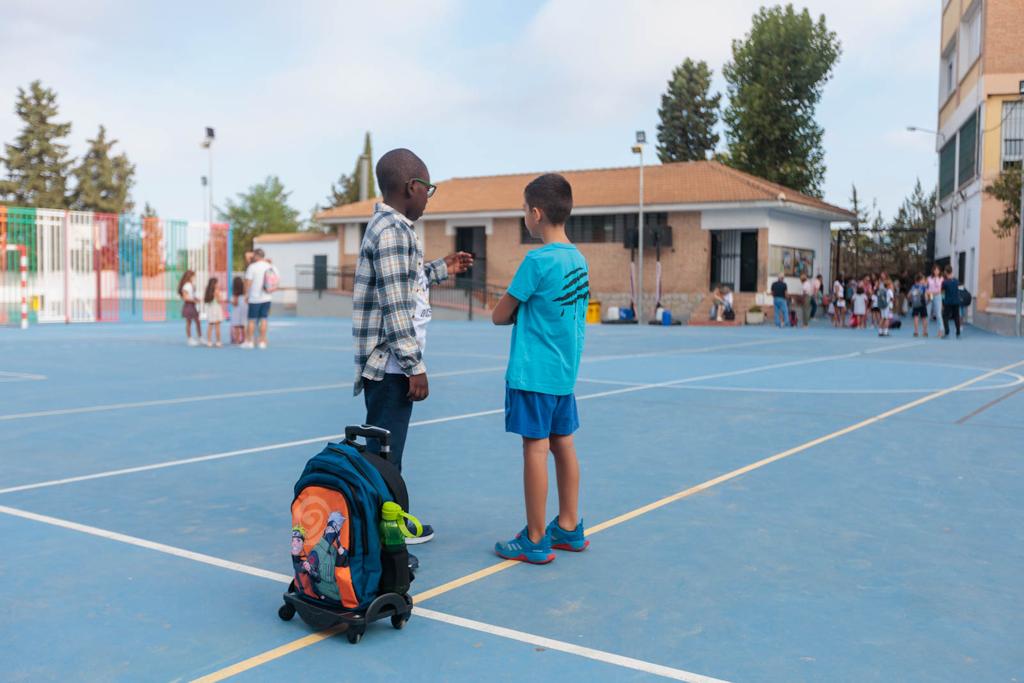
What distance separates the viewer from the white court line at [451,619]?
10.9ft

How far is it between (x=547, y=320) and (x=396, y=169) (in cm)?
101

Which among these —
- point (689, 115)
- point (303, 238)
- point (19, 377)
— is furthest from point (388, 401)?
point (689, 115)

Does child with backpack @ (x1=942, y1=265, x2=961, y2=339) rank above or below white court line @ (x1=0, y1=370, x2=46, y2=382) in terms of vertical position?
above

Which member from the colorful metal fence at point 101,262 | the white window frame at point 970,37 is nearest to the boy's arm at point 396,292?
the colorful metal fence at point 101,262

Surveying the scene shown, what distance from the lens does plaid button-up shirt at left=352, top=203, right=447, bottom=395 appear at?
4.44 metres

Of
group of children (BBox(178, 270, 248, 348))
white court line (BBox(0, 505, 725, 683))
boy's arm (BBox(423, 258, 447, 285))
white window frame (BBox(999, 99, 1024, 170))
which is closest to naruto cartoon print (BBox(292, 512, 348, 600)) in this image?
white court line (BBox(0, 505, 725, 683))

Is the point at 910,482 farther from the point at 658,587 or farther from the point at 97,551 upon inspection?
the point at 97,551

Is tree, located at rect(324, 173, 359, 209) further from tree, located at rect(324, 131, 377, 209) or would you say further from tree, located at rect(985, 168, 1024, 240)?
tree, located at rect(985, 168, 1024, 240)

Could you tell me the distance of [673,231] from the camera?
3781 cm

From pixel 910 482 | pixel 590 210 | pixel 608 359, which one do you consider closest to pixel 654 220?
pixel 590 210

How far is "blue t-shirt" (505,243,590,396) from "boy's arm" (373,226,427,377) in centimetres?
47

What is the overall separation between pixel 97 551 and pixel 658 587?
8.68 feet

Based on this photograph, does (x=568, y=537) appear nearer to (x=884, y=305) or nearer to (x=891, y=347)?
(x=891, y=347)

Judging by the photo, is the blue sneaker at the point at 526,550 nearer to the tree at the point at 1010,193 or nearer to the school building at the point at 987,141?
the tree at the point at 1010,193
